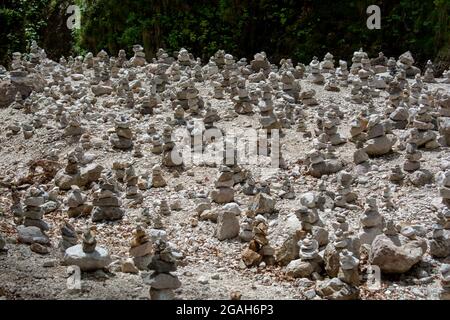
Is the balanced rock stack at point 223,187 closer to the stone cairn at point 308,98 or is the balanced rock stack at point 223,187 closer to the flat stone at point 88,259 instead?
the flat stone at point 88,259

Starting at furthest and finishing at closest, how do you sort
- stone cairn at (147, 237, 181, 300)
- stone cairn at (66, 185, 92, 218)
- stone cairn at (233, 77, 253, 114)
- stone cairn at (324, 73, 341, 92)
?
stone cairn at (324, 73, 341, 92) → stone cairn at (233, 77, 253, 114) → stone cairn at (66, 185, 92, 218) → stone cairn at (147, 237, 181, 300)

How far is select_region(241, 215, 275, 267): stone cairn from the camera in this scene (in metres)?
5.41

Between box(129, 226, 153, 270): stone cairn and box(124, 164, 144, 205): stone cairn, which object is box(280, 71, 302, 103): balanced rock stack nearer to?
box(124, 164, 144, 205): stone cairn

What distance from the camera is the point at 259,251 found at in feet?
18.0

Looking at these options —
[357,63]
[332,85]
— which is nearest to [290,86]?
[332,85]

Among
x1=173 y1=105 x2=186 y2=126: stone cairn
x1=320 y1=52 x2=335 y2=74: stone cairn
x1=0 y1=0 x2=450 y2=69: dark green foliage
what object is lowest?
x1=173 y1=105 x2=186 y2=126: stone cairn

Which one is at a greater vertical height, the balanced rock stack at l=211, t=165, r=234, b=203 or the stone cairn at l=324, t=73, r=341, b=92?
the stone cairn at l=324, t=73, r=341, b=92

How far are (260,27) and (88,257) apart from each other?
9709 mm

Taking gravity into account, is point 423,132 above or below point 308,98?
below

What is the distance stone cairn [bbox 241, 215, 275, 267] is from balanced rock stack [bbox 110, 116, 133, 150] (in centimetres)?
288

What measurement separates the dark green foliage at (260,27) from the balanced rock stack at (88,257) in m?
8.55

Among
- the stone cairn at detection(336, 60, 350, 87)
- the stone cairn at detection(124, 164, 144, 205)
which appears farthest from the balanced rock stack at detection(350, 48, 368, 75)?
the stone cairn at detection(124, 164, 144, 205)

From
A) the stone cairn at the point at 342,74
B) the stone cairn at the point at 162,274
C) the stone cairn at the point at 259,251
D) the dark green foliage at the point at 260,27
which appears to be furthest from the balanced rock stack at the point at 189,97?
the dark green foliage at the point at 260,27

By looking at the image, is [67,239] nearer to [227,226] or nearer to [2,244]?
[2,244]
